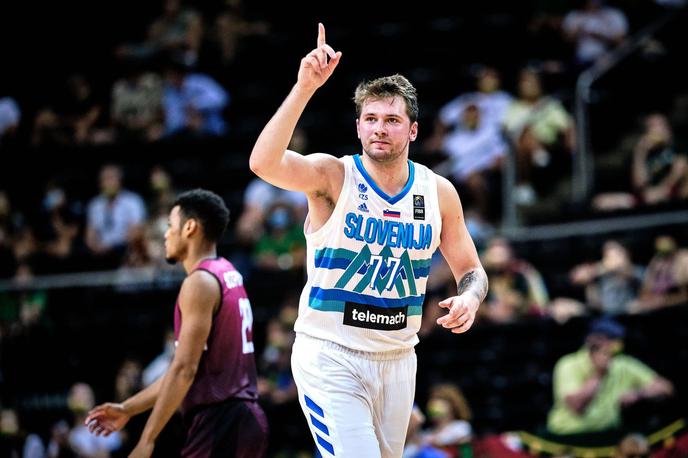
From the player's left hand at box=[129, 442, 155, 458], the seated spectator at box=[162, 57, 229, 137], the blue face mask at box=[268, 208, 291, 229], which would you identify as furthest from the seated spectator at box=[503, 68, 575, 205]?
the player's left hand at box=[129, 442, 155, 458]

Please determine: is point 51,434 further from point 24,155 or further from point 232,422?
point 232,422

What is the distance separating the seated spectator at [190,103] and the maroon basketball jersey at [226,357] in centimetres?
1009

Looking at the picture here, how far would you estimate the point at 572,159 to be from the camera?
13.7 meters

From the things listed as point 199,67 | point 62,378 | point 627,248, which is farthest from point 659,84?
point 62,378

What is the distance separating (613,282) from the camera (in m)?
12.0

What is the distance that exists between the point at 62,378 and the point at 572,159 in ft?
21.7

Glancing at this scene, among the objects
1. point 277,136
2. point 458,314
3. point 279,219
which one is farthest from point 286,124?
point 279,219

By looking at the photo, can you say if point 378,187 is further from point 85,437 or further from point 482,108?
point 482,108

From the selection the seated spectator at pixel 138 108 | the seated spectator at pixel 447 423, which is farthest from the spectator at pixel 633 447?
the seated spectator at pixel 138 108

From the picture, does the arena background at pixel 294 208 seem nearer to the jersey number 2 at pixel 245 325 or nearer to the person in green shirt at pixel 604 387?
the person in green shirt at pixel 604 387

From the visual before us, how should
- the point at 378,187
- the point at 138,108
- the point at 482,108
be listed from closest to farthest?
the point at 378,187 < the point at 482,108 < the point at 138,108

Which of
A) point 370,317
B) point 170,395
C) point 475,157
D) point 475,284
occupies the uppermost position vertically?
point 475,157

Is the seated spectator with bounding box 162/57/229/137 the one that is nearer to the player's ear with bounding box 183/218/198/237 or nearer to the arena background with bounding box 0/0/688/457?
the arena background with bounding box 0/0/688/457

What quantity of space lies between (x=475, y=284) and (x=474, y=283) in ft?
0.04
